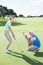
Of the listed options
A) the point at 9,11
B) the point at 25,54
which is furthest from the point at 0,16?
the point at 25,54

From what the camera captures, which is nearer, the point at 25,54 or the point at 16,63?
the point at 16,63

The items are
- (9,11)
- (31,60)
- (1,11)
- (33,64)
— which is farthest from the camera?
(9,11)

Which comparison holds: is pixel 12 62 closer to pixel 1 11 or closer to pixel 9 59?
pixel 9 59

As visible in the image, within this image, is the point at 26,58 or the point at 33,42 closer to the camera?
the point at 26,58

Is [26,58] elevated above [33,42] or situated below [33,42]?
below

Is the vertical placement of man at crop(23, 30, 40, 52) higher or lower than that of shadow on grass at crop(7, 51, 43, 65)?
higher

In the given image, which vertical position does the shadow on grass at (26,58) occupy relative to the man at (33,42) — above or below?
below

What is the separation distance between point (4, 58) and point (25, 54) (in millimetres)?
1347

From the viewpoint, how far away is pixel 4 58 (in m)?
11.2

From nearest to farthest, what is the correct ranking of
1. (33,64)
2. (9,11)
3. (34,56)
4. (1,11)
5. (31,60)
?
(33,64)
(31,60)
(34,56)
(1,11)
(9,11)

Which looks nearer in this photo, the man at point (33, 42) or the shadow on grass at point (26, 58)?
the shadow on grass at point (26, 58)

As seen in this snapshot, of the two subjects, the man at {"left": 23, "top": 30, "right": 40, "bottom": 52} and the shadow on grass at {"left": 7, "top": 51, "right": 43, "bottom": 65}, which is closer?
the shadow on grass at {"left": 7, "top": 51, "right": 43, "bottom": 65}

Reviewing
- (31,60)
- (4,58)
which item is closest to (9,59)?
(4,58)

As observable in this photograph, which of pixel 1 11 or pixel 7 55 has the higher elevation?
pixel 7 55
